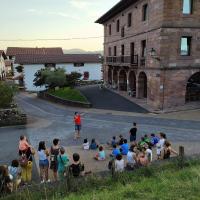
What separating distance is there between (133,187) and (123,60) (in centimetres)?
2563

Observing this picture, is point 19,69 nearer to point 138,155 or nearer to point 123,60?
point 123,60

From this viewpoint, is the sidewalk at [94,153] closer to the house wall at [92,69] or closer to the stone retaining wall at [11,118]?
the stone retaining wall at [11,118]

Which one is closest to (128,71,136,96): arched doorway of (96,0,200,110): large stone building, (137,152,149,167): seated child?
(96,0,200,110): large stone building

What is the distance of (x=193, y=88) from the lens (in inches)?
1024

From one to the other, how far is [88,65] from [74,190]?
4445 cm

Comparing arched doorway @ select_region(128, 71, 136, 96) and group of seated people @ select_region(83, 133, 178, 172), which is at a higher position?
arched doorway @ select_region(128, 71, 136, 96)

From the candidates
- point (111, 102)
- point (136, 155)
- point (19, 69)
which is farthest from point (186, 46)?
point (19, 69)

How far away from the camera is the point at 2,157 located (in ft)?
43.9

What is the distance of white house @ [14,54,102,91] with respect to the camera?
46.8 m

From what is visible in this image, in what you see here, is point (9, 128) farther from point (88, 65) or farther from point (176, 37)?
point (88, 65)

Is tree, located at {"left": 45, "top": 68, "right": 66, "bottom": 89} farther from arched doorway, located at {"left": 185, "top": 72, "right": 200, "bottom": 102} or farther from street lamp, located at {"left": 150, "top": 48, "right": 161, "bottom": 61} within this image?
arched doorway, located at {"left": 185, "top": 72, "right": 200, "bottom": 102}

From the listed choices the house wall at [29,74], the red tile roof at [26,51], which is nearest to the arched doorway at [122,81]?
the house wall at [29,74]

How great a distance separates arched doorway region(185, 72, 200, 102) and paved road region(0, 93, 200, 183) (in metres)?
5.40

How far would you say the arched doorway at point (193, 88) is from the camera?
25828 millimetres
